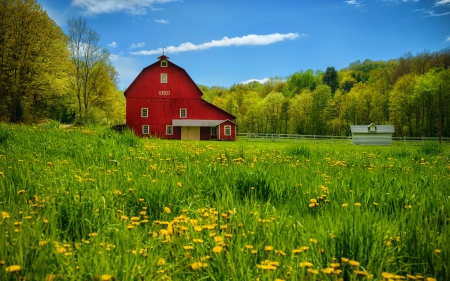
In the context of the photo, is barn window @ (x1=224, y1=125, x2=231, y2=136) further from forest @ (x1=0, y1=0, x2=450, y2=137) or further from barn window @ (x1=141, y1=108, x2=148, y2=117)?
forest @ (x1=0, y1=0, x2=450, y2=137)

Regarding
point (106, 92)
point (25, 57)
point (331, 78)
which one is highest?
point (331, 78)

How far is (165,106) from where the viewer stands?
40.9 meters

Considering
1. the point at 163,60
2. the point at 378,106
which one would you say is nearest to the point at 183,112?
the point at 163,60

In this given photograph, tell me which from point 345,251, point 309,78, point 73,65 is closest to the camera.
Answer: point 345,251

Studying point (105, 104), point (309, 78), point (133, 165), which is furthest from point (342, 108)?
point (133, 165)

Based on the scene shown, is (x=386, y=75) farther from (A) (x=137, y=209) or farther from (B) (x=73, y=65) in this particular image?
(A) (x=137, y=209)

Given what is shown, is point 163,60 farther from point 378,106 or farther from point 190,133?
point 378,106

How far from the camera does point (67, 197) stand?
3.16 metres

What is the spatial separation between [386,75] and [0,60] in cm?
8163

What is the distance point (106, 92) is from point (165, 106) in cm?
1637

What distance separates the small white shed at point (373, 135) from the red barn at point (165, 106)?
2041 centimetres

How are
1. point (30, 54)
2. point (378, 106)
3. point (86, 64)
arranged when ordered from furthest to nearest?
1. point (378, 106)
2. point (86, 64)
3. point (30, 54)

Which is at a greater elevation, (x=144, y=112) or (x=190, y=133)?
(x=144, y=112)

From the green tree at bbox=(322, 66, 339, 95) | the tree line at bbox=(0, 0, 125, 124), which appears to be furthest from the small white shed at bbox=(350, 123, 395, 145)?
the green tree at bbox=(322, 66, 339, 95)
